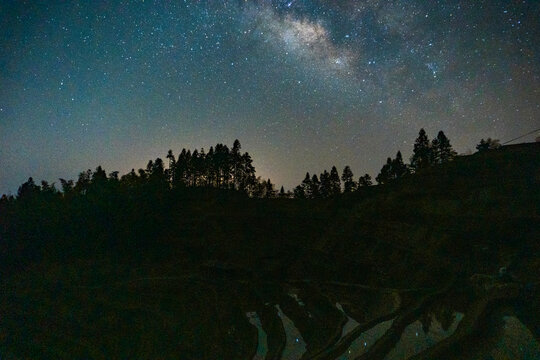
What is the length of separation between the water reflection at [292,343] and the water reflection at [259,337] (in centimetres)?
98

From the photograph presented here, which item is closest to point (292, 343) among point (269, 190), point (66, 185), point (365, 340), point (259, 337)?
point (259, 337)

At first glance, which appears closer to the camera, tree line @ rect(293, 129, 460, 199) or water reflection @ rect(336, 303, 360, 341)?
water reflection @ rect(336, 303, 360, 341)

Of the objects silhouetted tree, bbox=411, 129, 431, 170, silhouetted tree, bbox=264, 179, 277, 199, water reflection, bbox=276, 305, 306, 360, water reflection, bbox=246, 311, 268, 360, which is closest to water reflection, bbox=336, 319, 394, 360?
water reflection, bbox=276, 305, 306, 360

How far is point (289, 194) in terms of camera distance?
11419 centimetres

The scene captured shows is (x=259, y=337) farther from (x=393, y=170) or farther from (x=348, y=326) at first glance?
(x=393, y=170)

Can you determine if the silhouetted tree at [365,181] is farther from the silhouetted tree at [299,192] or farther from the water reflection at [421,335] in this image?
the water reflection at [421,335]

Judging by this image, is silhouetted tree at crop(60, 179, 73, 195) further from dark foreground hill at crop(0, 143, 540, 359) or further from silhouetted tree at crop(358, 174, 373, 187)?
silhouetted tree at crop(358, 174, 373, 187)

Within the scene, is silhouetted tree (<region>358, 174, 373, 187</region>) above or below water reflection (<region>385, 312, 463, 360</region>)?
above

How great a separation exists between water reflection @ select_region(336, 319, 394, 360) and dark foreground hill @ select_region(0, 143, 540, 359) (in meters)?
0.13

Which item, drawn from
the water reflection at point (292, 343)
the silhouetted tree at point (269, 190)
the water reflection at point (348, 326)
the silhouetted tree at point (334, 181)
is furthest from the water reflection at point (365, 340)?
the silhouetted tree at point (269, 190)

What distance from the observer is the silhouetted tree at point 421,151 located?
3219 inches

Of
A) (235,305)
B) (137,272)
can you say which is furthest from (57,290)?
(235,305)

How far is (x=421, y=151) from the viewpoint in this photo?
82250mm

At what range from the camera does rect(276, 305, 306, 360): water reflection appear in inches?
560
